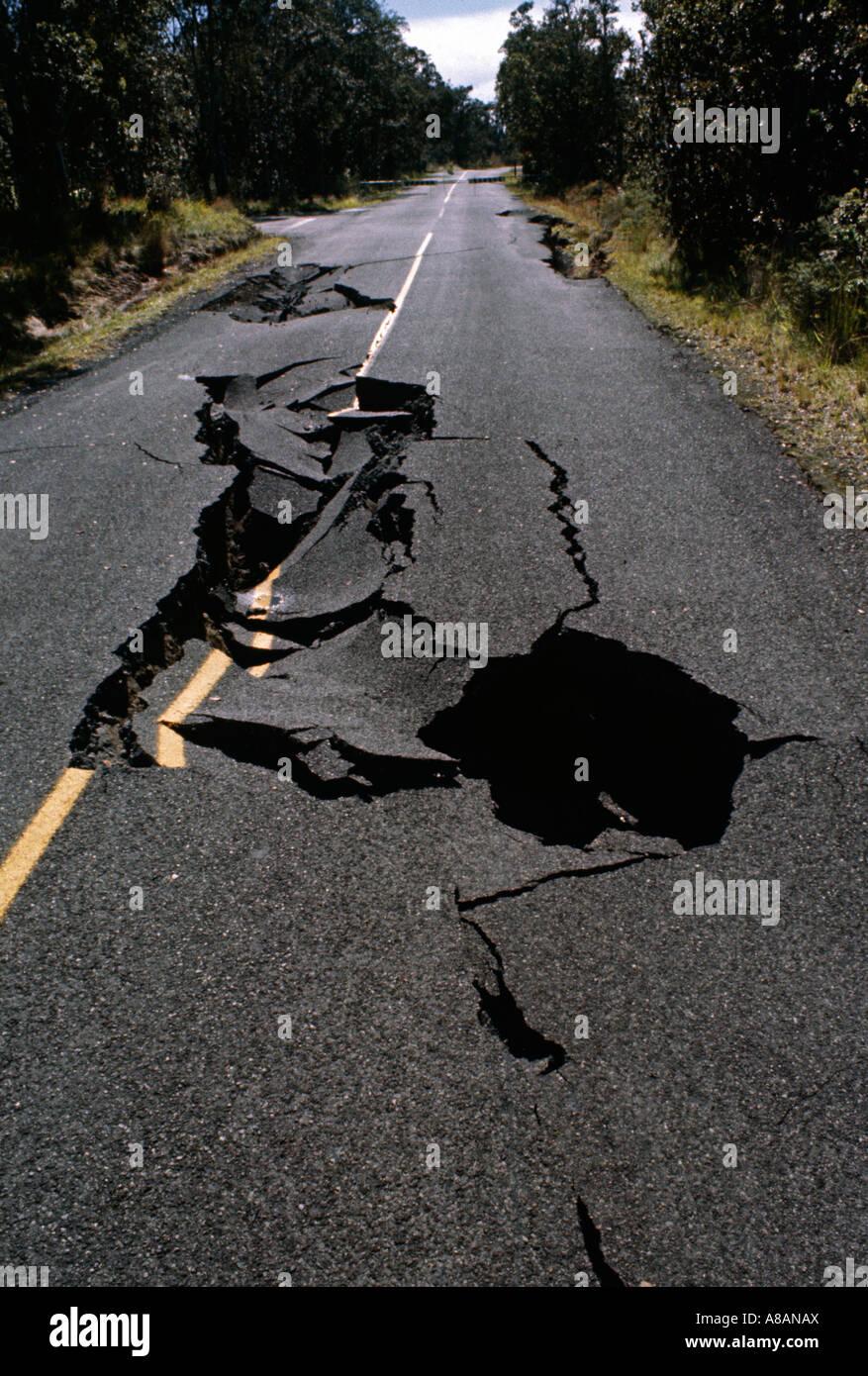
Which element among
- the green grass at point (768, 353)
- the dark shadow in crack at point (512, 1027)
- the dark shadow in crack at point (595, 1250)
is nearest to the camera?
the dark shadow in crack at point (595, 1250)

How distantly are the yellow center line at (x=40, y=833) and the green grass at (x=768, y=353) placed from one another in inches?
202

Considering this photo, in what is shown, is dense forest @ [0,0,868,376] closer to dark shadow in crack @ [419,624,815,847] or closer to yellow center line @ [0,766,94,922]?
dark shadow in crack @ [419,624,815,847]

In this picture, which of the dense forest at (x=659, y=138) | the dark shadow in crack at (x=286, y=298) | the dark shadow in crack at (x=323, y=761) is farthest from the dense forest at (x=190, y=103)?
the dark shadow in crack at (x=323, y=761)

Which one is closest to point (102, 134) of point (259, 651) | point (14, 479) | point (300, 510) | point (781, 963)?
point (14, 479)

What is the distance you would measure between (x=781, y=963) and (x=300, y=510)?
4.32 metres

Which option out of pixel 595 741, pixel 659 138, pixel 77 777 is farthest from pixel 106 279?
pixel 595 741

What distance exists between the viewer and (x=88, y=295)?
40.7 feet

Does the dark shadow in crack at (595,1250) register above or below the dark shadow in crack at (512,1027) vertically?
below

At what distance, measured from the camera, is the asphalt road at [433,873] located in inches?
76.7

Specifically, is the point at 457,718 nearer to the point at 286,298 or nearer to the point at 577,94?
the point at 286,298

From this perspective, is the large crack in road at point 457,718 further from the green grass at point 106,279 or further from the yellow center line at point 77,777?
the green grass at point 106,279

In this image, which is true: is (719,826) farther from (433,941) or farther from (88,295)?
(88,295)

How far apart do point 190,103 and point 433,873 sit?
28.2 metres
